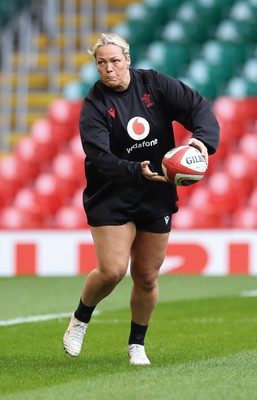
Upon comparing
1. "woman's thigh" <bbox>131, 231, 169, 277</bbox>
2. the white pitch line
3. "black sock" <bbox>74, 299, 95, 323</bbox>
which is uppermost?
"woman's thigh" <bbox>131, 231, 169, 277</bbox>

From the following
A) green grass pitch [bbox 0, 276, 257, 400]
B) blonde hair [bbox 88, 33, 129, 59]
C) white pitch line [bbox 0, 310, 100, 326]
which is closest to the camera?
green grass pitch [bbox 0, 276, 257, 400]

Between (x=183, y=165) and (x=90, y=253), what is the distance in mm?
8796

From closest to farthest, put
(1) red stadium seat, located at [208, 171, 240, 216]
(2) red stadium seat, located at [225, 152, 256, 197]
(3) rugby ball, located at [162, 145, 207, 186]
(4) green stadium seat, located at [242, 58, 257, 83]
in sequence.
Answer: (3) rugby ball, located at [162, 145, 207, 186]
(1) red stadium seat, located at [208, 171, 240, 216]
(2) red stadium seat, located at [225, 152, 256, 197]
(4) green stadium seat, located at [242, 58, 257, 83]

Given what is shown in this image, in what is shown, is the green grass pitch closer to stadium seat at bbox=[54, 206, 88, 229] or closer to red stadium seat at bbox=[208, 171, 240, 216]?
red stadium seat at bbox=[208, 171, 240, 216]

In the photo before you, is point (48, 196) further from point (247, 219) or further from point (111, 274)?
point (111, 274)

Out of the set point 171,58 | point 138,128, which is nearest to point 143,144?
point 138,128

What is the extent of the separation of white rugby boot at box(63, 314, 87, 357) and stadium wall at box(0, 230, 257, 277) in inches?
303

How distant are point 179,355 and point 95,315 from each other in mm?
3027

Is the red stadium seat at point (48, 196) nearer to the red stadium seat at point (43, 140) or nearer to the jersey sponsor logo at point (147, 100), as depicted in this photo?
the red stadium seat at point (43, 140)

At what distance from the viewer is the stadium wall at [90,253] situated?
1416 centimetres

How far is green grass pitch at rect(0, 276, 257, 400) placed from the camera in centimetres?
528

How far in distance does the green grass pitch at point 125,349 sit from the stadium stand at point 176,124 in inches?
131

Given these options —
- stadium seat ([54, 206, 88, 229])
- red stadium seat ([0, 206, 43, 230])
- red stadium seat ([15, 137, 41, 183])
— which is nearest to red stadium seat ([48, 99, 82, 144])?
red stadium seat ([15, 137, 41, 183])

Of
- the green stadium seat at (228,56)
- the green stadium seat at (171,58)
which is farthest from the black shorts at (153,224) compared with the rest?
the green stadium seat at (171,58)
